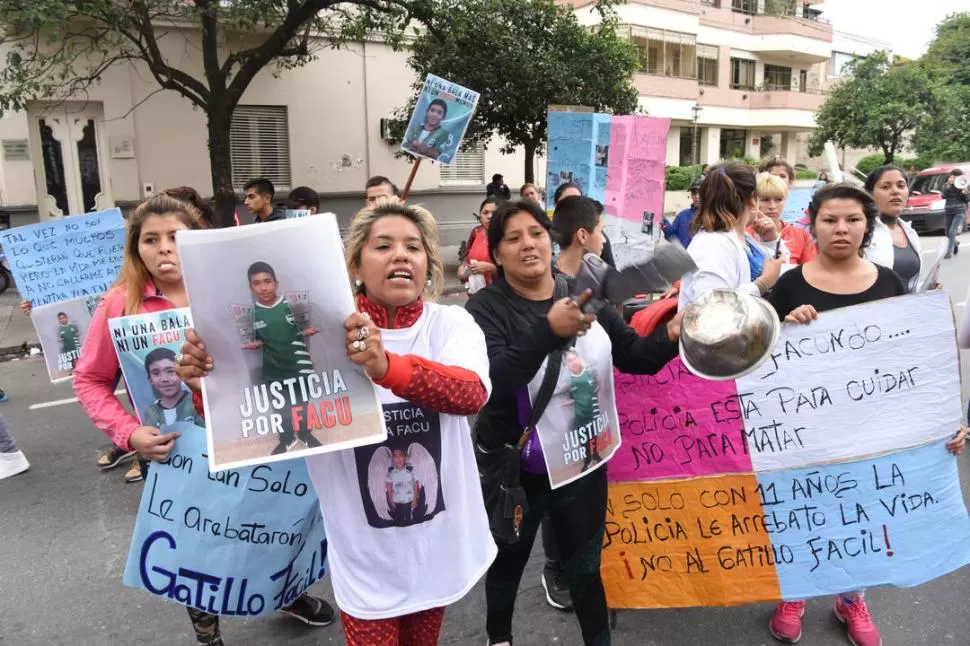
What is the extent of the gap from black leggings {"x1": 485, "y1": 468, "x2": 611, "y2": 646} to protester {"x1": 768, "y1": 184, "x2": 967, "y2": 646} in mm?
907

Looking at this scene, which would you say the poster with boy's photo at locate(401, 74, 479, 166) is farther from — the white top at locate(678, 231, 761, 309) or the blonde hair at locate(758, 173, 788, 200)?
the white top at locate(678, 231, 761, 309)

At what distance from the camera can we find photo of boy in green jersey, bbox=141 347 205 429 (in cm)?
243

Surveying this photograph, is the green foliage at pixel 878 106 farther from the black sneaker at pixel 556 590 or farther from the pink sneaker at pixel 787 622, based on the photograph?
the black sneaker at pixel 556 590

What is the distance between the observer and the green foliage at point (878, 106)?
1005 inches

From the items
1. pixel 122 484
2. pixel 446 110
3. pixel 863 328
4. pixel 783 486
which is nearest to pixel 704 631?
pixel 783 486

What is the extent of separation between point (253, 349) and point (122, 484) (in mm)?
3573

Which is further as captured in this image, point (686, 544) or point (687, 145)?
point (687, 145)

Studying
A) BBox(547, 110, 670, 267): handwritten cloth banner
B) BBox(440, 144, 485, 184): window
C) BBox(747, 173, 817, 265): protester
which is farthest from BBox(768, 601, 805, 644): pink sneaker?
BBox(440, 144, 485, 184): window

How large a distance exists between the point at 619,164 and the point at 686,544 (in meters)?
4.68

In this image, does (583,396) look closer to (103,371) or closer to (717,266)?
(717,266)

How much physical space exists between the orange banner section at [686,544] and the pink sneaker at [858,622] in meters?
0.42

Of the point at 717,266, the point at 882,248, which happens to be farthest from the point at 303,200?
the point at 882,248

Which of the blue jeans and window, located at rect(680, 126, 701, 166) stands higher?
window, located at rect(680, 126, 701, 166)

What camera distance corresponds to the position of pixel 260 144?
14828 mm
